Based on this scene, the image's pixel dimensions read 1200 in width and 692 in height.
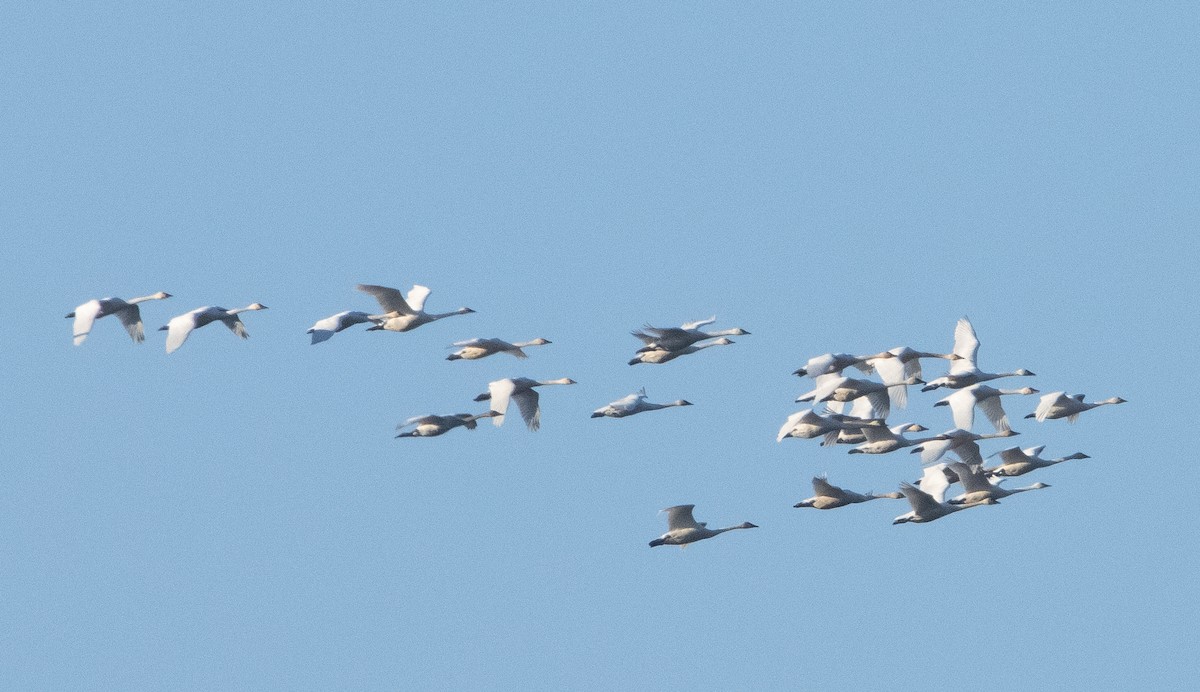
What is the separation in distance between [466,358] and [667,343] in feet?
14.4

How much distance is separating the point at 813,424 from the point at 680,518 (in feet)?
13.5

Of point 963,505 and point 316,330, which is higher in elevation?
point 316,330

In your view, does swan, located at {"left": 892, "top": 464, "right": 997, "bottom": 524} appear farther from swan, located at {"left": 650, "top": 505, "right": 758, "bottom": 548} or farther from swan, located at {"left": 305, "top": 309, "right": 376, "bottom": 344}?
swan, located at {"left": 305, "top": 309, "right": 376, "bottom": 344}

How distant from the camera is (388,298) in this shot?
207 feet

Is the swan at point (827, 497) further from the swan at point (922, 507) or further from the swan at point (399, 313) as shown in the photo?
the swan at point (399, 313)

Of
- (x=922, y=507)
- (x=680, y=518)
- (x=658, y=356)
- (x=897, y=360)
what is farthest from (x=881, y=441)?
(x=680, y=518)

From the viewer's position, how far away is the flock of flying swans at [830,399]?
61.8m

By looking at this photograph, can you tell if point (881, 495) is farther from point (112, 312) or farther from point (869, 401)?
point (112, 312)

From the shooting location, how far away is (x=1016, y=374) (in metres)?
64.9

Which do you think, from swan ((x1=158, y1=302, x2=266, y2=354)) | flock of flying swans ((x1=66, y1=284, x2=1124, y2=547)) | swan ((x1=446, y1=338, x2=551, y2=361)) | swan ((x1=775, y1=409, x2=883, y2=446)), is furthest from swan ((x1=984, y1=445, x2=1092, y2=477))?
swan ((x1=158, y1=302, x2=266, y2=354))

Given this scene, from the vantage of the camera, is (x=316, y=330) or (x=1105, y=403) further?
(x=1105, y=403)

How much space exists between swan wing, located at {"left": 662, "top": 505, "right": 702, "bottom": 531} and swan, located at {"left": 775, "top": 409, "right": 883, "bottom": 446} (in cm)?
315

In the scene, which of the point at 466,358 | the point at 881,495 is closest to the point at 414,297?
the point at 466,358

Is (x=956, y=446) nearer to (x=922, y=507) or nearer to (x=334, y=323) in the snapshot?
(x=922, y=507)
